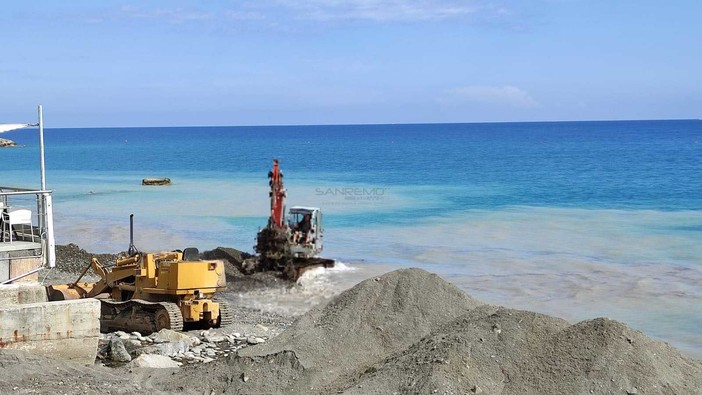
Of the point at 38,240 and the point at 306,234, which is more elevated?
the point at 38,240

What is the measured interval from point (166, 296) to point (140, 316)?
2.10 feet

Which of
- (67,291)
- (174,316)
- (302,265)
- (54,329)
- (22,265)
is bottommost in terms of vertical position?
(302,265)

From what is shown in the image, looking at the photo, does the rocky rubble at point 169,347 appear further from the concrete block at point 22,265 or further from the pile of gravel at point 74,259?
the pile of gravel at point 74,259

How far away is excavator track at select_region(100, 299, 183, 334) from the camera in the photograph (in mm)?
17500

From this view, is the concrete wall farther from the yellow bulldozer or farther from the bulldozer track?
the yellow bulldozer

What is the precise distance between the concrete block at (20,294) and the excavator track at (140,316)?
3081 mm

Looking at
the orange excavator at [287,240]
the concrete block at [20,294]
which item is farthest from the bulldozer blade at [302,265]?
the concrete block at [20,294]

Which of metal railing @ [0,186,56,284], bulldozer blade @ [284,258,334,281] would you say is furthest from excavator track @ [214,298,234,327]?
bulldozer blade @ [284,258,334,281]

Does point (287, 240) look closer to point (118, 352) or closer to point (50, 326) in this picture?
point (118, 352)

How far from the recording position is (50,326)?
538 inches

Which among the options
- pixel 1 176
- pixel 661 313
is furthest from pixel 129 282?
pixel 1 176

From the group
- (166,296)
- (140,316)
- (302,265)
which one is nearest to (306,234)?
(302,265)

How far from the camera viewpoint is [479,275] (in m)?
26.8

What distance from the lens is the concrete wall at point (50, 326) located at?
13.3m
